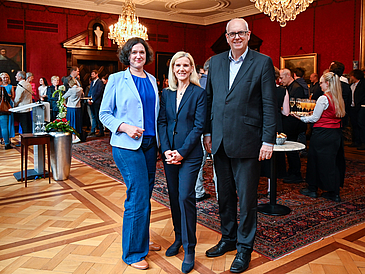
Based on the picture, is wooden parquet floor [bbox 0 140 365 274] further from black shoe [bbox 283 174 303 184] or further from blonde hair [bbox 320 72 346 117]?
black shoe [bbox 283 174 303 184]

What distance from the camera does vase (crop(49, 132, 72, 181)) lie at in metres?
5.06

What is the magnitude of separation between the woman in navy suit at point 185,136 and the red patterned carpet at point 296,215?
0.76 meters

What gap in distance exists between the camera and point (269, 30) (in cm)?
1133

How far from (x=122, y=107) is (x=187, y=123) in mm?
489

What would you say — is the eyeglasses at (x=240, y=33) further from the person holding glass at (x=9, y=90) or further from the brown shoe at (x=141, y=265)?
the person holding glass at (x=9, y=90)

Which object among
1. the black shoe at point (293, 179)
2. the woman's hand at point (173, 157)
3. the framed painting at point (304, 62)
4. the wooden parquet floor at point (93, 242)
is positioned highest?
the framed painting at point (304, 62)

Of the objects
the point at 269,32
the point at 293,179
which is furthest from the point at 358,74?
the point at 293,179

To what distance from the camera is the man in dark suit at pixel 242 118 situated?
2.44 m

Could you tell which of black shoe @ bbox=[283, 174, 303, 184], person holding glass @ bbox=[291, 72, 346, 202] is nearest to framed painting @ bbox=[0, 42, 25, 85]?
black shoe @ bbox=[283, 174, 303, 184]

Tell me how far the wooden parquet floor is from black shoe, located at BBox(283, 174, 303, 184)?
1.66 metres

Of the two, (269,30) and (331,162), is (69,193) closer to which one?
(331,162)

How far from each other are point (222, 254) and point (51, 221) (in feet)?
6.01

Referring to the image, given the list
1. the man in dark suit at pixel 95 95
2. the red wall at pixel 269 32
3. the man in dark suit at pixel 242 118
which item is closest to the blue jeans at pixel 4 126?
the man in dark suit at pixel 95 95

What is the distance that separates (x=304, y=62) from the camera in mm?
10219
